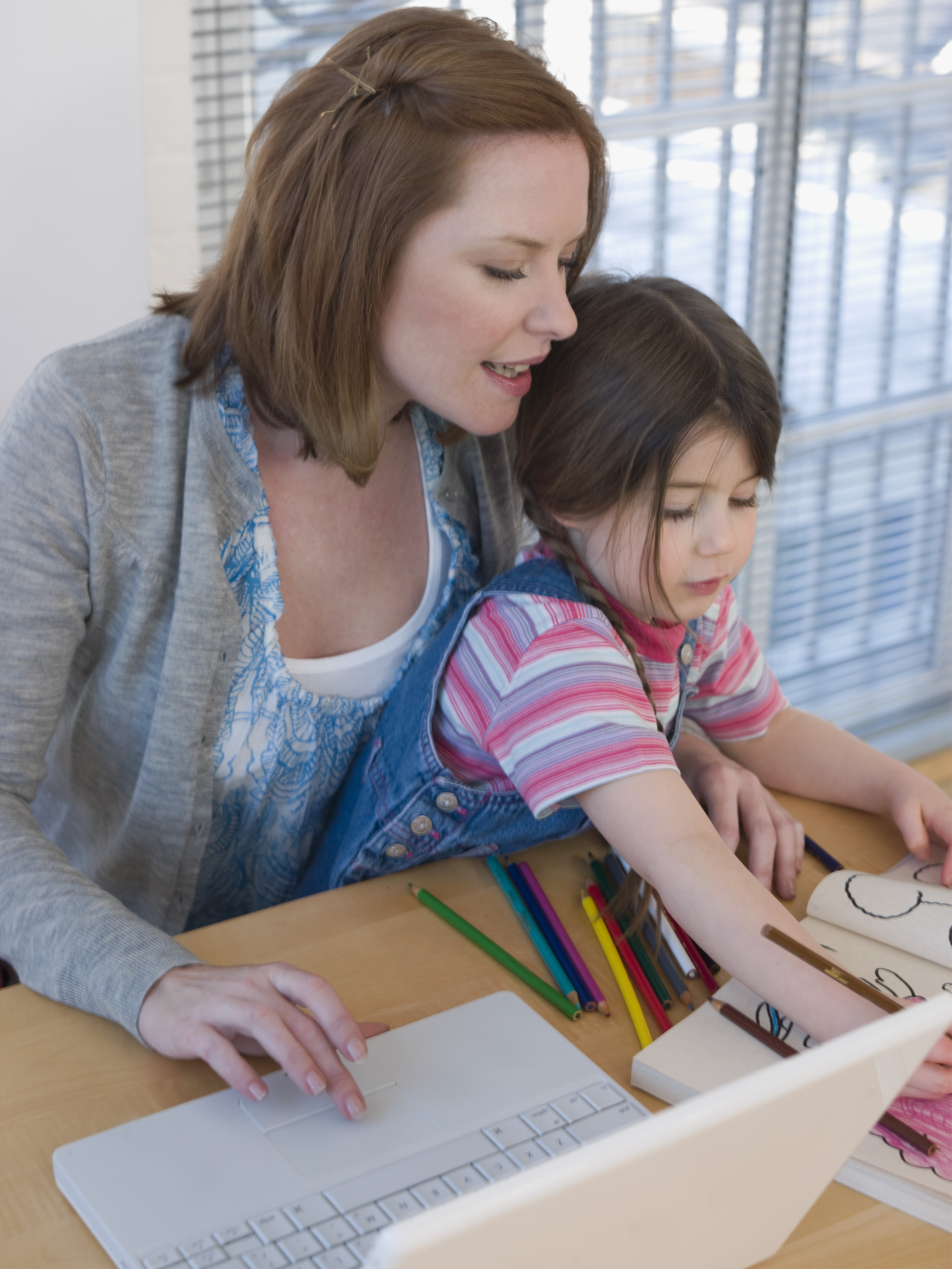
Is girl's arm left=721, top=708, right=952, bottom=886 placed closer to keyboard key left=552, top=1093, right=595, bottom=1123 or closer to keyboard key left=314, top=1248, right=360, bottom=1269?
keyboard key left=552, top=1093, right=595, bottom=1123

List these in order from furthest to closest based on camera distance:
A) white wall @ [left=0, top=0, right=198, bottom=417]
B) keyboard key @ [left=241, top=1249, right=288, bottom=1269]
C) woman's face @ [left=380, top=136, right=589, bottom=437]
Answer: white wall @ [left=0, top=0, right=198, bottom=417] → woman's face @ [left=380, top=136, right=589, bottom=437] → keyboard key @ [left=241, top=1249, right=288, bottom=1269]

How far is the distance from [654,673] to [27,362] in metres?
0.76

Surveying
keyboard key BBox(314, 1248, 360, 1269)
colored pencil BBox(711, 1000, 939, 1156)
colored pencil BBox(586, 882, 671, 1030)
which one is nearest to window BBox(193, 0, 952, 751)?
colored pencil BBox(586, 882, 671, 1030)

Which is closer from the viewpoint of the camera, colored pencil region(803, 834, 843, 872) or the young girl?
the young girl

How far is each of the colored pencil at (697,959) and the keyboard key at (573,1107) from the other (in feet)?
0.48

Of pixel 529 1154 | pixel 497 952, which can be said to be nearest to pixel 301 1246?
pixel 529 1154

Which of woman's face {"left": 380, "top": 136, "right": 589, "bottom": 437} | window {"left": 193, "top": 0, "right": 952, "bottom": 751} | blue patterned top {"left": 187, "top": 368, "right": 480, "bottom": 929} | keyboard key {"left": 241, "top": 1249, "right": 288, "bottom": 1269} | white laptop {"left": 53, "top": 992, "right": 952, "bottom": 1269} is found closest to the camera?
white laptop {"left": 53, "top": 992, "right": 952, "bottom": 1269}

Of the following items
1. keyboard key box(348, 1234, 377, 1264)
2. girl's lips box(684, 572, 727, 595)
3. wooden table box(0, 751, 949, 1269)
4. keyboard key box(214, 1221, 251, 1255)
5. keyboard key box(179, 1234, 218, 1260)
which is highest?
girl's lips box(684, 572, 727, 595)

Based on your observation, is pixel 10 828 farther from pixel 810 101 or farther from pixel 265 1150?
pixel 810 101

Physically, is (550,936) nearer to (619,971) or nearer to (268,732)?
(619,971)

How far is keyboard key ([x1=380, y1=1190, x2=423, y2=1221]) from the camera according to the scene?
1.91 feet

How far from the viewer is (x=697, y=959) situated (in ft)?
2.60

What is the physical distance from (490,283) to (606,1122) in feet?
1.91

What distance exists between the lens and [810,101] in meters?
2.11
